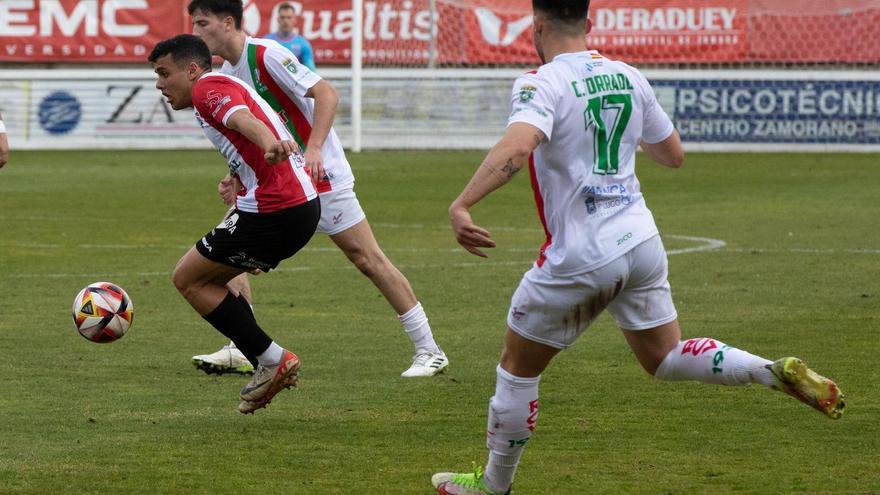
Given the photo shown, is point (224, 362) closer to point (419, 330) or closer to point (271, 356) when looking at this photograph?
point (419, 330)

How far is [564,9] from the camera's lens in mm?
5203

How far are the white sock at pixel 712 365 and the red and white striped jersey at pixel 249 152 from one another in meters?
2.36

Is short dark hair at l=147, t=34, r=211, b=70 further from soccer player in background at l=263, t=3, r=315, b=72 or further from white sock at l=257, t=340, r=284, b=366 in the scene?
soccer player in background at l=263, t=3, r=315, b=72

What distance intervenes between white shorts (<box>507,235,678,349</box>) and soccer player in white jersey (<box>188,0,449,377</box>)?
2.92m

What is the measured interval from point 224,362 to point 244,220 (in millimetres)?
1491

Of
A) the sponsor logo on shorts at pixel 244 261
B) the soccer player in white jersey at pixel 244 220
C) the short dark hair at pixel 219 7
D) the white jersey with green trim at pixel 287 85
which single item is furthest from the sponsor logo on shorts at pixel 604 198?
the short dark hair at pixel 219 7

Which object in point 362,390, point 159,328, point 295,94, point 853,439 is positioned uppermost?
point 295,94

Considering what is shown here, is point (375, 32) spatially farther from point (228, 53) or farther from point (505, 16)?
point (228, 53)

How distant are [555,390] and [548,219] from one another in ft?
8.63

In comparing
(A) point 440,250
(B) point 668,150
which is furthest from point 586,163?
(A) point 440,250

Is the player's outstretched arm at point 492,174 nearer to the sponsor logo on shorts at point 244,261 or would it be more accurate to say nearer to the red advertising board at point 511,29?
the sponsor logo on shorts at point 244,261

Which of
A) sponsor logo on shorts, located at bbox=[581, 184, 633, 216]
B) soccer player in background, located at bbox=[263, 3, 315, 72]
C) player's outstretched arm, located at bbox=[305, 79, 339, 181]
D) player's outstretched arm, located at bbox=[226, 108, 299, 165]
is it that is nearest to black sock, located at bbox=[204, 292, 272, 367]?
player's outstretched arm, located at bbox=[305, 79, 339, 181]

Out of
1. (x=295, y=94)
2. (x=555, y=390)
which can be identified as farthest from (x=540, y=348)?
(x=295, y=94)

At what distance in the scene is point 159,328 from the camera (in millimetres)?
10000
